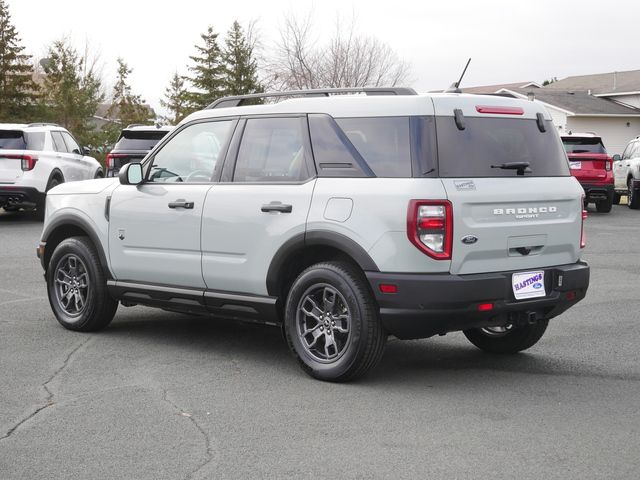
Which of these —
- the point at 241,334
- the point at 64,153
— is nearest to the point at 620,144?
the point at 64,153

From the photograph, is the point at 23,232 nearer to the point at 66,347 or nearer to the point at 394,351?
the point at 66,347

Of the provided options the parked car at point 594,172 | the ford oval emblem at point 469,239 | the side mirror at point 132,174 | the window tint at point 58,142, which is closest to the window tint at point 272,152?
the side mirror at point 132,174

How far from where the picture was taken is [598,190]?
22031 millimetres

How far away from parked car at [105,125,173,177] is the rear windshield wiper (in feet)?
49.1

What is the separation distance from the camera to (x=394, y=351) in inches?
287

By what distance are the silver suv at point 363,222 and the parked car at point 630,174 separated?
18372mm

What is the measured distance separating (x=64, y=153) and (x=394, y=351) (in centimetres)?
A: 1374

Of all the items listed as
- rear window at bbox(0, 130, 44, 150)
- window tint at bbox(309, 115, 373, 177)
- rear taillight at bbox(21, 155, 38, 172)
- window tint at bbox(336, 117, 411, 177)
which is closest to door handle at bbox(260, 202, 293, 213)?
window tint at bbox(309, 115, 373, 177)

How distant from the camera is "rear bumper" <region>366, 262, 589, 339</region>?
5.74 metres

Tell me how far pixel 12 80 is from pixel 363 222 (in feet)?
149

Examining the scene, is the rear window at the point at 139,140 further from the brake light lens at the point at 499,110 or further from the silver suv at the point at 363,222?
the brake light lens at the point at 499,110

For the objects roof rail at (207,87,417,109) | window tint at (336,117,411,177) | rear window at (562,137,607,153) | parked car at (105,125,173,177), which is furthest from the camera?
rear window at (562,137,607,153)

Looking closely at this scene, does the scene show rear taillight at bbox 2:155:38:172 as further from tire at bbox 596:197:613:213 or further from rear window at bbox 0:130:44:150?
tire at bbox 596:197:613:213

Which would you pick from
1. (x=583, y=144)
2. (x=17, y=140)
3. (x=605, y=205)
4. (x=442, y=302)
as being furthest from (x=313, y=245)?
(x=583, y=144)
